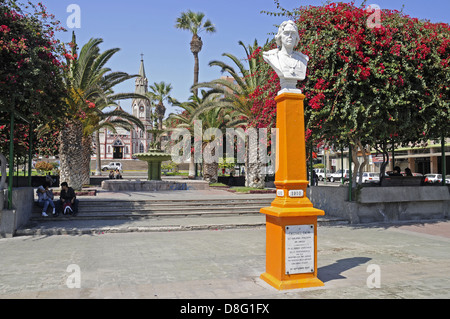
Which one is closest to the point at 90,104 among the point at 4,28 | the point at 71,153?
the point at 71,153

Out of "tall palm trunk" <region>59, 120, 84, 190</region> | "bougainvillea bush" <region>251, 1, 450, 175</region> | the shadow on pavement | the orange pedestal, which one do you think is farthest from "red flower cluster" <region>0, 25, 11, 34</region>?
the shadow on pavement

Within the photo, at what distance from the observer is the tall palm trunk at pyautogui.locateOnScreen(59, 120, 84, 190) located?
16.9 m

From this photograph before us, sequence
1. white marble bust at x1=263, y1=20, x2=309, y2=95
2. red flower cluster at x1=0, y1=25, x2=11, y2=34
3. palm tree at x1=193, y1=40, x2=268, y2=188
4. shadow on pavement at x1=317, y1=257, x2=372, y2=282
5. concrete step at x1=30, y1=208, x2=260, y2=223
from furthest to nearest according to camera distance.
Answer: palm tree at x1=193, y1=40, x2=268, y2=188, concrete step at x1=30, y1=208, x2=260, y2=223, red flower cluster at x1=0, y1=25, x2=11, y2=34, shadow on pavement at x1=317, y1=257, x2=372, y2=282, white marble bust at x1=263, y1=20, x2=309, y2=95

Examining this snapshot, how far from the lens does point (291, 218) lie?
5016mm

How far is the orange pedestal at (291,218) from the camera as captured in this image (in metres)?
4.98

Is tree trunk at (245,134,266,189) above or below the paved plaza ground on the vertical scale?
above

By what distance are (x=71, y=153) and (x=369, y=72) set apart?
1340 centimetres

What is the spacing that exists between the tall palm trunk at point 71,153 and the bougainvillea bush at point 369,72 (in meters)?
11.4

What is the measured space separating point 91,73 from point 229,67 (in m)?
7.68

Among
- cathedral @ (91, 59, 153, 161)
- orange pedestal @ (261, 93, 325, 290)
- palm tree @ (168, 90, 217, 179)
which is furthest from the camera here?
cathedral @ (91, 59, 153, 161)

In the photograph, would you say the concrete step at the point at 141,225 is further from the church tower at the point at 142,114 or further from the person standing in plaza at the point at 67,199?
the church tower at the point at 142,114

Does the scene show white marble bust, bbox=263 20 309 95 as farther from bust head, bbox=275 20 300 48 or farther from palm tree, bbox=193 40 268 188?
palm tree, bbox=193 40 268 188

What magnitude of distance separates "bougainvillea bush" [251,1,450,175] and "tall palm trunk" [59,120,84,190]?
1144cm

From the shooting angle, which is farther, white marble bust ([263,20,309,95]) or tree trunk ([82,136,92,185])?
tree trunk ([82,136,92,185])
